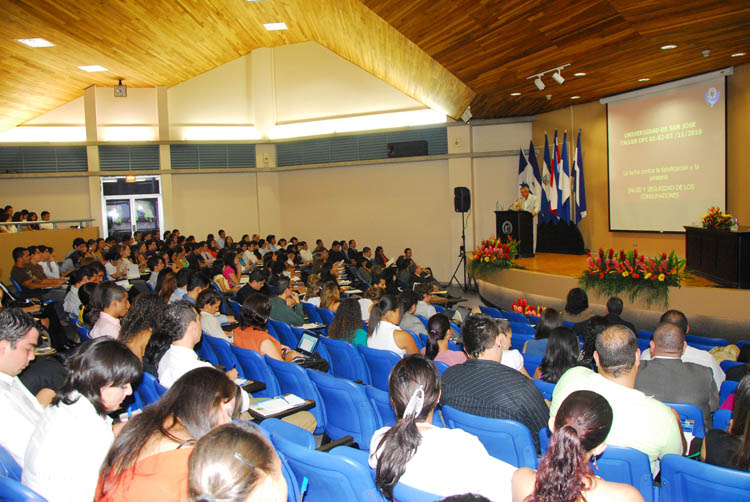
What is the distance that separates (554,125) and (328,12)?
578cm

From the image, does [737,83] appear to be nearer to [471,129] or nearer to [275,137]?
[471,129]

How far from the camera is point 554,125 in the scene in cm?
1327

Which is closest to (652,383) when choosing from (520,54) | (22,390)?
(22,390)

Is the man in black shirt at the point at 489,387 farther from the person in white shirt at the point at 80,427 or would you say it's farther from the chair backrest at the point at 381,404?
the person in white shirt at the point at 80,427

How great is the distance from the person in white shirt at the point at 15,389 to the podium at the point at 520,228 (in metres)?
9.99

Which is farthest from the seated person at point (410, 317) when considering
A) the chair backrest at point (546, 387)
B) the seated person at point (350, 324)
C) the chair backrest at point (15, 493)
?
the chair backrest at point (15, 493)

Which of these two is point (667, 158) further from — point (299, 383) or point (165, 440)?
point (165, 440)

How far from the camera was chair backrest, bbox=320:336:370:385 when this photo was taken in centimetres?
457

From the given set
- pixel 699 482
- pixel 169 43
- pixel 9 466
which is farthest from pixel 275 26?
pixel 699 482

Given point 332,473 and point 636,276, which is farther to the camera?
point 636,276

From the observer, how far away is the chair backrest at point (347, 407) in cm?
352

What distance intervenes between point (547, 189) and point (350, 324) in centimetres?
908

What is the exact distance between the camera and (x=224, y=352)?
4.82 metres

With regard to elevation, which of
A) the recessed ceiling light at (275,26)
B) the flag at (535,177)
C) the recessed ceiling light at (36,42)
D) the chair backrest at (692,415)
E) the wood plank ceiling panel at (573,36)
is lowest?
the chair backrest at (692,415)
